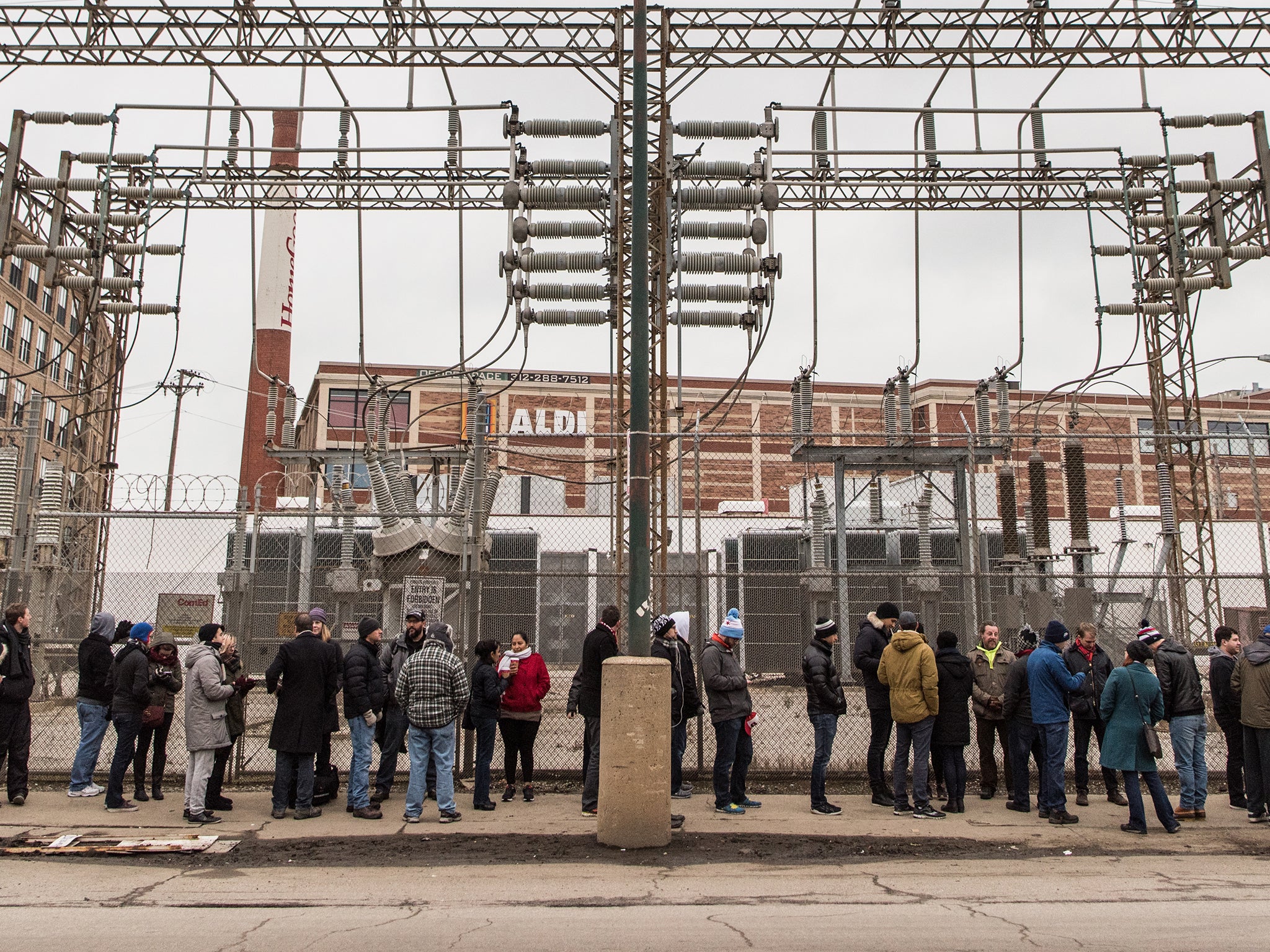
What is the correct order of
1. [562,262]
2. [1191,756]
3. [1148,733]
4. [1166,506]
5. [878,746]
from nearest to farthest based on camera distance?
[1148,733] < [1191,756] < [878,746] < [562,262] < [1166,506]

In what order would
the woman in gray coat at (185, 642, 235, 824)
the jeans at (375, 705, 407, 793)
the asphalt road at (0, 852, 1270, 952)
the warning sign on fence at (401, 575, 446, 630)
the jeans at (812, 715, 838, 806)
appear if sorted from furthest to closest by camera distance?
the warning sign on fence at (401, 575, 446, 630) < the jeans at (375, 705, 407, 793) < the jeans at (812, 715, 838, 806) < the woman in gray coat at (185, 642, 235, 824) < the asphalt road at (0, 852, 1270, 952)

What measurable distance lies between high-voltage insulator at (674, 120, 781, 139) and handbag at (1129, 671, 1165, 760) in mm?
8847

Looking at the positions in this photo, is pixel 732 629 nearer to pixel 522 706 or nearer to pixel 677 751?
pixel 677 751

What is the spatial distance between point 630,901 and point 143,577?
25.5 metres

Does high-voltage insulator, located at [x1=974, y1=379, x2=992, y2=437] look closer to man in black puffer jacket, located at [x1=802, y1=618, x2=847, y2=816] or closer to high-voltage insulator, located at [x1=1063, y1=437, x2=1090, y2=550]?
high-voltage insulator, located at [x1=1063, y1=437, x2=1090, y2=550]

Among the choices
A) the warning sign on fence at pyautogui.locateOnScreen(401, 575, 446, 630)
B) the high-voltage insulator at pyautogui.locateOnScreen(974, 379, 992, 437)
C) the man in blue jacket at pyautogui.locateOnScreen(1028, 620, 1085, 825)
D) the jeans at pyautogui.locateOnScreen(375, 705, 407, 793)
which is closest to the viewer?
the man in blue jacket at pyautogui.locateOnScreen(1028, 620, 1085, 825)

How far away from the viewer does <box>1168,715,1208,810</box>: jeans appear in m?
9.05

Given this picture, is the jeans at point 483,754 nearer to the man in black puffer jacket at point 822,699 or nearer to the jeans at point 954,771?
the man in black puffer jacket at point 822,699

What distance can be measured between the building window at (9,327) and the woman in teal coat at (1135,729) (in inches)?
2145

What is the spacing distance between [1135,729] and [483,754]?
5.64m

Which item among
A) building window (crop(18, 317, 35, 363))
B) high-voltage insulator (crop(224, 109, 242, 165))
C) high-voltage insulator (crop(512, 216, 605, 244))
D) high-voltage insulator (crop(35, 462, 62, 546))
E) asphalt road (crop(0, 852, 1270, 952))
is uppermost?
building window (crop(18, 317, 35, 363))

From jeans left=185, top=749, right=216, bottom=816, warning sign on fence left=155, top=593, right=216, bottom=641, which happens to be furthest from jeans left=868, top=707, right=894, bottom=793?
warning sign on fence left=155, top=593, right=216, bottom=641

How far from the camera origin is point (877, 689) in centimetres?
944

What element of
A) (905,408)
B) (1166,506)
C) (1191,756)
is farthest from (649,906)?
(1166,506)
